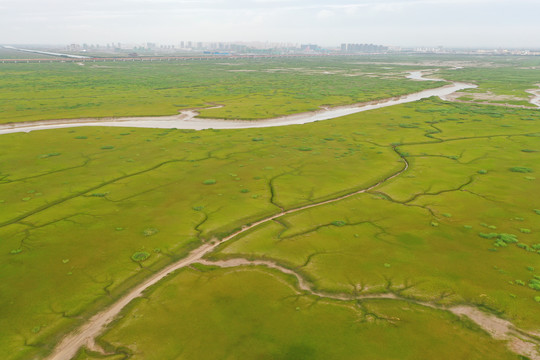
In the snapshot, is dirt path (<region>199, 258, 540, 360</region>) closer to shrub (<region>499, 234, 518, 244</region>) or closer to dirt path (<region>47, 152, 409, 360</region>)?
dirt path (<region>47, 152, 409, 360</region>)

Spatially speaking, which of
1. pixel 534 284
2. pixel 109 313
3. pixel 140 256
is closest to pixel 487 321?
pixel 534 284

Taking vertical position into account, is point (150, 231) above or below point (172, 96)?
below

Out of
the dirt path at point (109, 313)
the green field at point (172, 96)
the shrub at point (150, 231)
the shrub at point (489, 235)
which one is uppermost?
the green field at point (172, 96)

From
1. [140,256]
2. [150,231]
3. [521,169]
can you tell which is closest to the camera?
[140,256]

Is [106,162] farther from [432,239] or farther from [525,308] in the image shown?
[525,308]

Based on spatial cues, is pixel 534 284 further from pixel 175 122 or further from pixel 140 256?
pixel 175 122

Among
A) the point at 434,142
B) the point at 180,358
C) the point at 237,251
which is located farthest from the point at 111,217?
the point at 434,142

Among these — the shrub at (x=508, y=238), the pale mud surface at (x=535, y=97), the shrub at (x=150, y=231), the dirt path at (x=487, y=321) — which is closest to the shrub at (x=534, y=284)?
the dirt path at (x=487, y=321)

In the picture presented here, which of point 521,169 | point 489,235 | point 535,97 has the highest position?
point 535,97

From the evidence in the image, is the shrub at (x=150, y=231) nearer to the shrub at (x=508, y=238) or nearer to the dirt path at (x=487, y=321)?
the dirt path at (x=487, y=321)

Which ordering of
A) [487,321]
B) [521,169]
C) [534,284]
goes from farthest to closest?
[521,169]
[534,284]
[487,321]

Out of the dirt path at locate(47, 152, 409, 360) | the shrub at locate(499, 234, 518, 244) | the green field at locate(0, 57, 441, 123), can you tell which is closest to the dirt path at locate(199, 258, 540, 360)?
the dirt path at locate(47, 152, 409, 360)
